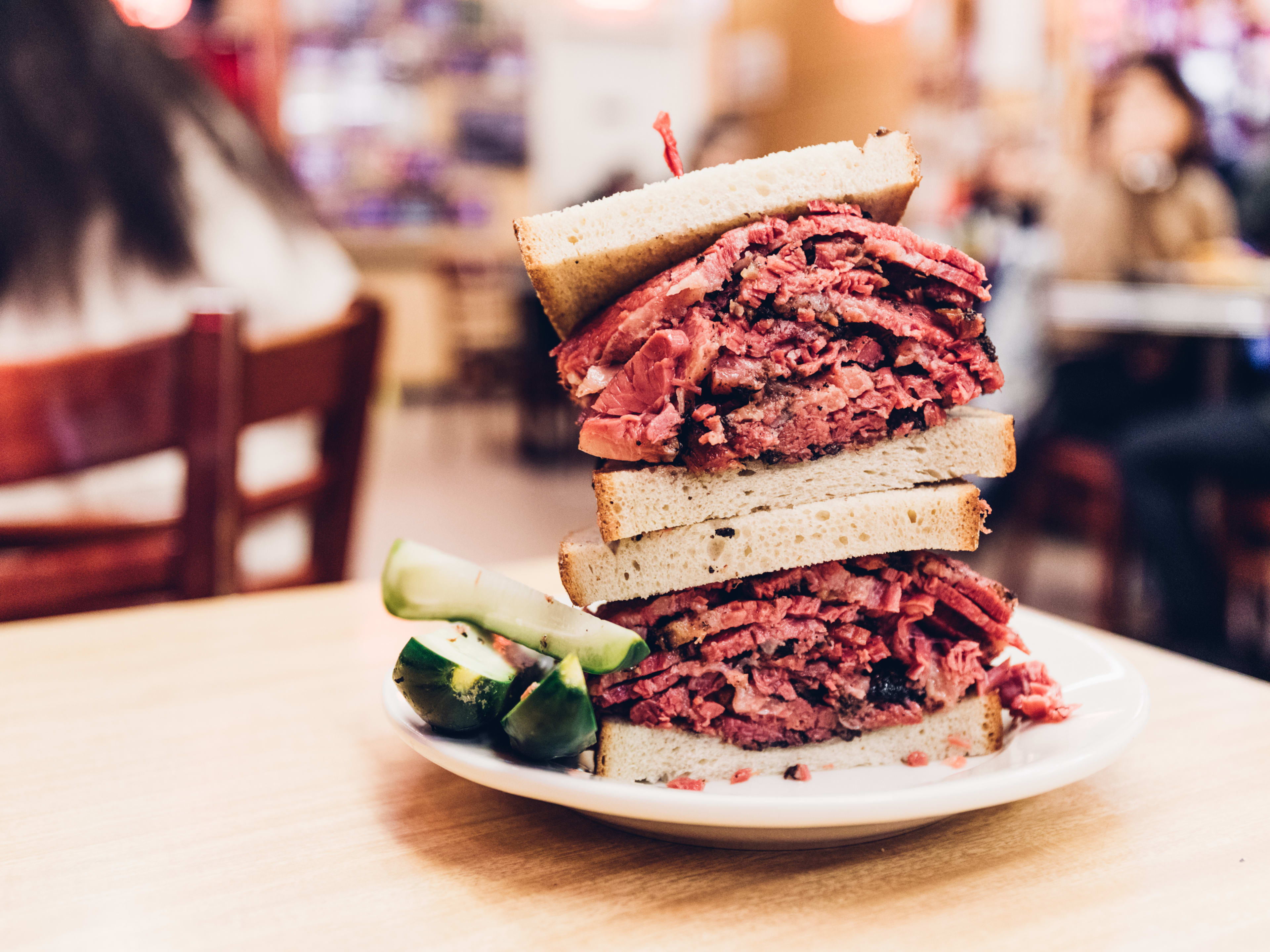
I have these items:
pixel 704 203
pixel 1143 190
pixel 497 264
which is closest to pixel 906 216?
pixel 704 203

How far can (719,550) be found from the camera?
88 cm

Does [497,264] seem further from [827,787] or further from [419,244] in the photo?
[827,787]

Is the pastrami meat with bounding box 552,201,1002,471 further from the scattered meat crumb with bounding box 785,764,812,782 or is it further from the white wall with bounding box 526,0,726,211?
the white wall with bounding box 526,0,726,211

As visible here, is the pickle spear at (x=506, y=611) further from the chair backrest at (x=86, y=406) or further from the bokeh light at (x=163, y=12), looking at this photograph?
the bokeh light at (x=163, y=12)

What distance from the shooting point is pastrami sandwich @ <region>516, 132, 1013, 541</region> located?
88 centimetres

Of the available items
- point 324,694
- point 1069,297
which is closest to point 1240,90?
point 1069,297

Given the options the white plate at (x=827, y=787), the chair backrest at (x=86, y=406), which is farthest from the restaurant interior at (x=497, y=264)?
the white plate at (x=827, y=787)

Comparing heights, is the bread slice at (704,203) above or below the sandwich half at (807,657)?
above

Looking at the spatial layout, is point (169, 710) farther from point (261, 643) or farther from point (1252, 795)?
point (1252, 795)

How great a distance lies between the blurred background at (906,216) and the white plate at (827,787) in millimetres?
527

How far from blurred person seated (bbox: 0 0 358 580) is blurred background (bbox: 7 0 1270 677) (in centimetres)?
4

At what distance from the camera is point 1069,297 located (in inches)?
150

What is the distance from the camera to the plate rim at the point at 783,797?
0.64 m

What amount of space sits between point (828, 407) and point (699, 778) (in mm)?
351
